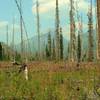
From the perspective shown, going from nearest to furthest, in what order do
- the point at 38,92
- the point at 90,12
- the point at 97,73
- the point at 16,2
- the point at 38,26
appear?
the point at 16,2 → the point at 38,92 → the point at 97,73 → the point at 90,12 → the point at 38,26

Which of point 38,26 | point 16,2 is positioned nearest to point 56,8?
point 38,26

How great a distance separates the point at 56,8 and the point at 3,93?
48416 millimetres

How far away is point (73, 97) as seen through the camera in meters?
6.88

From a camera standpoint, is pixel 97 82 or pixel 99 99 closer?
pixel 99 99

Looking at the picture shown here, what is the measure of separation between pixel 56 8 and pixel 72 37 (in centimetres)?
685

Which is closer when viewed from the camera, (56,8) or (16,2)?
(16,2)

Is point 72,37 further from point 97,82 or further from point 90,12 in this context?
point 97,82

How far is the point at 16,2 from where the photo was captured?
4211mm

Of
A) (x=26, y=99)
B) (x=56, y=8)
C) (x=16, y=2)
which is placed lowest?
(x=26, y=99)

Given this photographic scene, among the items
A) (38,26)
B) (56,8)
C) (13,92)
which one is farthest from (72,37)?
(13,92)

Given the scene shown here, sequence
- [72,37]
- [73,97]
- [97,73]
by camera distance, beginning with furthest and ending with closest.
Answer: [72,37] → [97,73] → [73,97]

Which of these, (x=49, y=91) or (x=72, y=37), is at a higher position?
(x=72, y=37)

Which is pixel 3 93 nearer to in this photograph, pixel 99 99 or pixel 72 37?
pixel 99 99

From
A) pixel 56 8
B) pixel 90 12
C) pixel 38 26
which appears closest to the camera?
pixel 56 8
